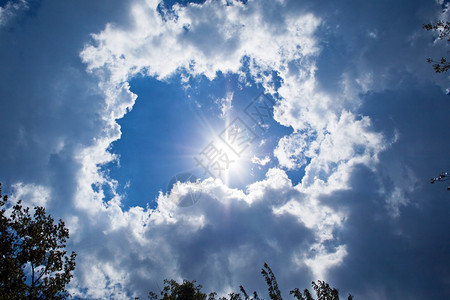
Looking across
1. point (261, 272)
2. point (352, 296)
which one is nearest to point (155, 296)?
point (261, 272)

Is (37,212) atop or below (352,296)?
atop

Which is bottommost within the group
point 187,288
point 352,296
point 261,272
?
point 352,296

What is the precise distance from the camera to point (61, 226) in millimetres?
18266

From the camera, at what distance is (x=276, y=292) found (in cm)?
2691

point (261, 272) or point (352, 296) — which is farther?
point (261, 272)

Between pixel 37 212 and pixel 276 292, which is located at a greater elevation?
pixel 37 212

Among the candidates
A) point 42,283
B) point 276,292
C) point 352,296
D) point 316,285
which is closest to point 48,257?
point 42,283

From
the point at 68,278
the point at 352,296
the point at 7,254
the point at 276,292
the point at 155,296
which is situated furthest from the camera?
the point at 155,296

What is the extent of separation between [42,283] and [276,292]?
25820 mm

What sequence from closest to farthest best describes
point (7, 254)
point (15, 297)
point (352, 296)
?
point (15, 297) → point (7, 254) → point (352, 296)

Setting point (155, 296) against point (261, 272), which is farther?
point (155, 296)

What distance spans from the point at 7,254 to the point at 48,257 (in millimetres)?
2879

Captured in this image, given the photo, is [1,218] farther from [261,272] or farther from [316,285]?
[316,285]

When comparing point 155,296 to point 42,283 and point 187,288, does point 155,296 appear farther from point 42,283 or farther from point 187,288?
point 42,283
